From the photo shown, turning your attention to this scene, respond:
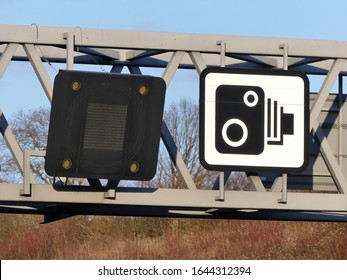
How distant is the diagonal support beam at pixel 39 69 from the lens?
17.2 m

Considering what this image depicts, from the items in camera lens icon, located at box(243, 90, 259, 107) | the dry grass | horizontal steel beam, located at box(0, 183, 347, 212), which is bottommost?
horizontal steel beam, located at box(0, 183, 347, 212)

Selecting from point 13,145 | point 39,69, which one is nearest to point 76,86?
point 39,69

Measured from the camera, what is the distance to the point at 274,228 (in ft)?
180

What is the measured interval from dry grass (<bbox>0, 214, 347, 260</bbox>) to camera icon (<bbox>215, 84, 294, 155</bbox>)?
32060 mm

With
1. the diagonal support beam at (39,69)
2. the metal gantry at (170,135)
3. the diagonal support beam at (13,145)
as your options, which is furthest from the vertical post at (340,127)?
the diagonal support beam at (13,145)

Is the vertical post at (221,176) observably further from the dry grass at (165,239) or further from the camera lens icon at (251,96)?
the dry grass at (165,239)

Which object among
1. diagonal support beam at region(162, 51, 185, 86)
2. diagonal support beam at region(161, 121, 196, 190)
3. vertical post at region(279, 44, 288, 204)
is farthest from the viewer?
diagonal support beam at region(161, 121, 196, 190)

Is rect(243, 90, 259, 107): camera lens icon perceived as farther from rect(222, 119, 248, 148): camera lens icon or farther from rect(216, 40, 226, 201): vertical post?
rect(216, 40, 226, 201): vertical post

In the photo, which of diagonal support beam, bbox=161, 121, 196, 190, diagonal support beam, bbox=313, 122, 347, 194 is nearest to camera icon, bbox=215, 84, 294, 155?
diagonal support beam, bbox=161, 121, 196, 190

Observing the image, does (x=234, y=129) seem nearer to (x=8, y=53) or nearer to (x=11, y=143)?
(x=11, y=143)

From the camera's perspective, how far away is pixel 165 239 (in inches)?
2292

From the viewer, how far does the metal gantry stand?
1719 centimetres

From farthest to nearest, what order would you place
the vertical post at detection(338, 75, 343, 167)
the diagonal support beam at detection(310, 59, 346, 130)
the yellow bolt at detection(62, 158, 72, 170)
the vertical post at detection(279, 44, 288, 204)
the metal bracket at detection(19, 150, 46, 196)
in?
the vertical post at detection(338, 75, 343, 167) < the diagonal support beam at detection(310, 59, 346, 130) < the vertical post at detection(279, 44, 288, 204) < the metal bracket at detection(19, 150, 46, 196) < the yellow bolt at detection(62, 158, 72, 170)
